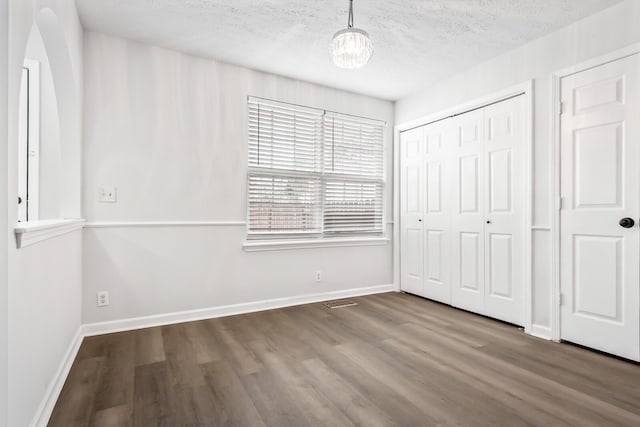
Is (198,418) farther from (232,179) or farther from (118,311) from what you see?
(232,179)

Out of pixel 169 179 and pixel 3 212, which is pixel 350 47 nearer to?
pixel 3 212

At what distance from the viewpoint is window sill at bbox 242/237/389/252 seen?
3401 mm

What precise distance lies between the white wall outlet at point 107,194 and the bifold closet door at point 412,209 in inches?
124

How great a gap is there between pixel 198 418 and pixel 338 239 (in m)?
2.55

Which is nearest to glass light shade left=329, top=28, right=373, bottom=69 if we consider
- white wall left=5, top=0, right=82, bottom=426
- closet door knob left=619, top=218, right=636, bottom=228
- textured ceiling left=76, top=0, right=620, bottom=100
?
textured ceiling left=76, top=0, right=620, bottom=100

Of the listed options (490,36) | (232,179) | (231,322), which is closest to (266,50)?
(232,179)

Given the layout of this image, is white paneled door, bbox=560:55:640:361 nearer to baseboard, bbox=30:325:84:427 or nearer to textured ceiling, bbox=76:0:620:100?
textured ceiling, bbox=76:0:620:100

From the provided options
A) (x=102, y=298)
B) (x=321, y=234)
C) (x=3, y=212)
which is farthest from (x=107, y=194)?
(x=321, y=234)

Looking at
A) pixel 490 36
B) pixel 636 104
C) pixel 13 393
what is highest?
pixel 490 36

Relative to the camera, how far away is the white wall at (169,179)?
2.76 m

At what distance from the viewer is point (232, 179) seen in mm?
3303

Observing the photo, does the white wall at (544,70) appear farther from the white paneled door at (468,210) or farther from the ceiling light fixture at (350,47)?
the ceiling light fixture at (350,47)

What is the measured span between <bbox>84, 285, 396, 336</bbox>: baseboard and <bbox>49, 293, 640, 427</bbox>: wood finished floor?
0.37 ft

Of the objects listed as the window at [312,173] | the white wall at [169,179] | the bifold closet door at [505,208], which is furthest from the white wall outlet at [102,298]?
the bifold closet door at [505,208]
